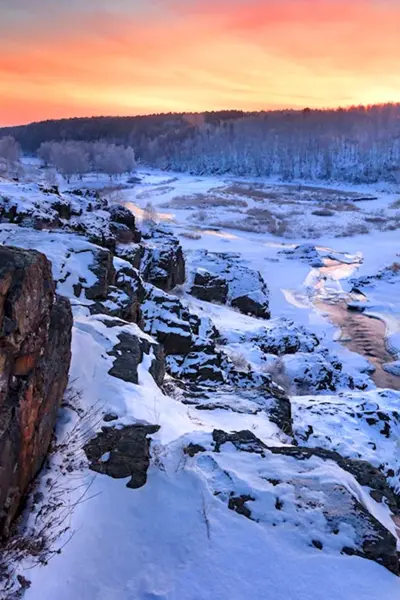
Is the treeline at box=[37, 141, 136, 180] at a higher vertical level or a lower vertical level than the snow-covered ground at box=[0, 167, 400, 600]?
higher

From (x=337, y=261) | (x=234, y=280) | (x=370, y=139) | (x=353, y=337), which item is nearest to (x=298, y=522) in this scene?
(x=353, y=337)

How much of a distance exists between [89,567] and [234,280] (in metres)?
22.9

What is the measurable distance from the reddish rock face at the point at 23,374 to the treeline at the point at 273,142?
10048 centimetres

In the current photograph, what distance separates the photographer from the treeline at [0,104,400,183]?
109375 mm

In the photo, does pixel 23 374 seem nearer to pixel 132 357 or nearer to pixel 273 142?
pixel 132 357

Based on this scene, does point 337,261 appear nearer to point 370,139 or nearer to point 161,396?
point 161,396

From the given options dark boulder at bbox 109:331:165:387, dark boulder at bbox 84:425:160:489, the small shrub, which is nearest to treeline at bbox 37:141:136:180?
the small shrub

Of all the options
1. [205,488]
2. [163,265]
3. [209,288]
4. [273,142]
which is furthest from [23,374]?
[273,142]

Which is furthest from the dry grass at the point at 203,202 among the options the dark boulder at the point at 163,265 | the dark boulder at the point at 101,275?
the dark boulder at the point at 101,275

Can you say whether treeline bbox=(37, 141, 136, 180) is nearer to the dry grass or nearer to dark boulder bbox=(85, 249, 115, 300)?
the dry grass

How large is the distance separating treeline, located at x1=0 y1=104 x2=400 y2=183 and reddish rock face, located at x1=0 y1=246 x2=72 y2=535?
330 ft

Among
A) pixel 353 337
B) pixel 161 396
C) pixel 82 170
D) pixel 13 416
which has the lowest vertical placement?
pixel 353 337

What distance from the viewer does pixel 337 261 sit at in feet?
135

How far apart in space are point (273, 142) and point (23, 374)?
455 feet
